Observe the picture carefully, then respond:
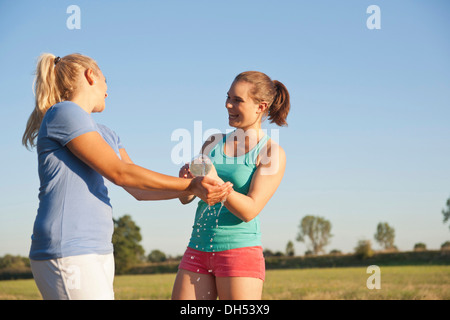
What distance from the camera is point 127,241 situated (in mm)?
66188

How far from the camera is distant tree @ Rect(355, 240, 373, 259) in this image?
140 feet

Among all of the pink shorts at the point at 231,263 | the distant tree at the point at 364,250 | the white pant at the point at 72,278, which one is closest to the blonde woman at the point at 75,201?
the white pant at the point at 72,278

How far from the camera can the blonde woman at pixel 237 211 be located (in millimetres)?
3834

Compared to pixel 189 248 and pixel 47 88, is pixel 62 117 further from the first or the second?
pixel 189 248

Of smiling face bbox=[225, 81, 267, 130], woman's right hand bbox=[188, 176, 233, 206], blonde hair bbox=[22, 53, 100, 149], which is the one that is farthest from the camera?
smiling face bbox=[225, 81, 267, 130]

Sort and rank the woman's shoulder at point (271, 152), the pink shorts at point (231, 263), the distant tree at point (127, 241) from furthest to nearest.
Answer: the distant tree at point (127, 241), the woman's shoulder at point (271, 152), the pink shorts at point (231, 263)

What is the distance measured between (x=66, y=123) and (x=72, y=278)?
98cm

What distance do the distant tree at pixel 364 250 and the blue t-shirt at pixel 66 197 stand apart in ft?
139

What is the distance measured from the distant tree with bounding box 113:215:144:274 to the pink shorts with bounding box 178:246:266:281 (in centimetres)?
5875

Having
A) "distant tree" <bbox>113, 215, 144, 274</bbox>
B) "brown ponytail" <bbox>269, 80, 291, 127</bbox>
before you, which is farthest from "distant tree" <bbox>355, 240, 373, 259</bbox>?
"brown ponytail" <bbox>269, 80, 291, 127</bbox>

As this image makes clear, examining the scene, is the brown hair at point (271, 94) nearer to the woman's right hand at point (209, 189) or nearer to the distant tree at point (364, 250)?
the woman's right hand at point (209, 189)

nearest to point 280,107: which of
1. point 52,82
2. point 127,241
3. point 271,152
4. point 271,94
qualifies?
point 271,94

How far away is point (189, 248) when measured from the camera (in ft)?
13.5

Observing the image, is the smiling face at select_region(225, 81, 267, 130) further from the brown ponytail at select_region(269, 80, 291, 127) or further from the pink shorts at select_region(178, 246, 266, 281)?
the pink shorts at select_region(178, 246, 266, 281)
